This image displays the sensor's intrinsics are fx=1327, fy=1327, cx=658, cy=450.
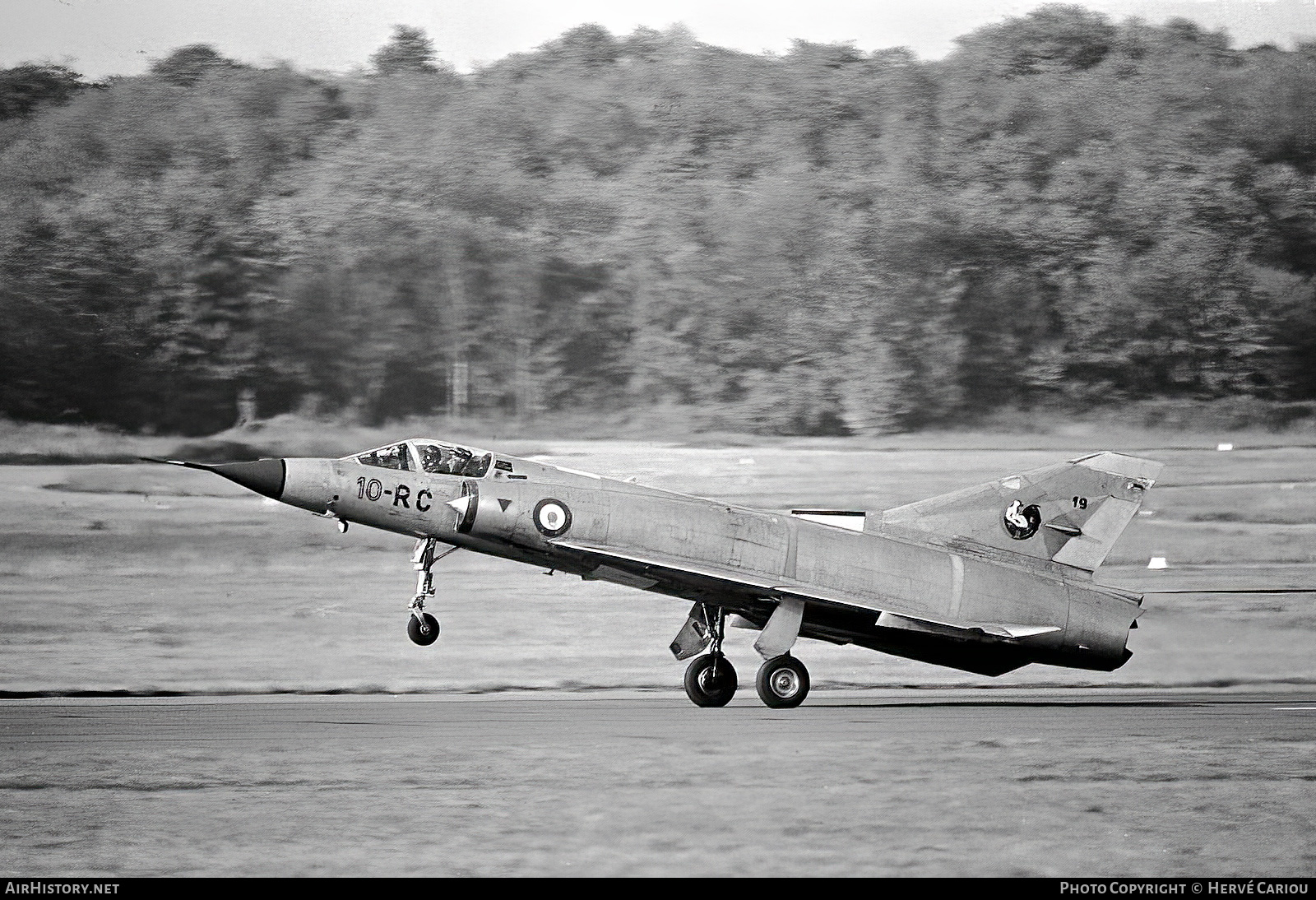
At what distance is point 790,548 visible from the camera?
15.4m

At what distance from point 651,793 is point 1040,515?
752 cm

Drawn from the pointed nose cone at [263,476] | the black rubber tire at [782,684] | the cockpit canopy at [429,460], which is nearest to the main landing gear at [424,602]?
the cockpit canopy at [429,460]

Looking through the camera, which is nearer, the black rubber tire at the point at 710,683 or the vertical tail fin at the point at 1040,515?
the black rubber tire at the point at 710,683

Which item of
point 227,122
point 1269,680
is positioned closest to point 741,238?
point 227,122

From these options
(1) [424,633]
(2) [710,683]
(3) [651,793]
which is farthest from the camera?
(2) [710,683]

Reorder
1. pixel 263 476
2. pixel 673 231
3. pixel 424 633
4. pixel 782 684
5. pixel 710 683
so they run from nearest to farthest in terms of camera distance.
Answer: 1. pixel 263 476
2. pixel 424 633
3. pixel 782 684
4. pixel 710 683
5. pixel 673 231

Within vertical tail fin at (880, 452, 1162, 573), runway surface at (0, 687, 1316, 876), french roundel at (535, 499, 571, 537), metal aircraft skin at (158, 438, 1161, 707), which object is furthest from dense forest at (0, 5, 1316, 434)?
runway surface at (0, 687, 1316, 876)

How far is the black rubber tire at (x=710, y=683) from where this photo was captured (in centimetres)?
1606

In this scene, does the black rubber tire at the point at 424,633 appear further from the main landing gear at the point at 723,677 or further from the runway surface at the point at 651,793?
the main landing gear at the point at 723,677

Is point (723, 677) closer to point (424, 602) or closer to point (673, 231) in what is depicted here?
point (424, 602)

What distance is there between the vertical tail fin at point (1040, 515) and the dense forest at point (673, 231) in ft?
30.1

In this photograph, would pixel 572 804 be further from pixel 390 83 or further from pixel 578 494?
pixel 390 83

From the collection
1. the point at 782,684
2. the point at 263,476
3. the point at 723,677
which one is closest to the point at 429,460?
the point at 263,476
